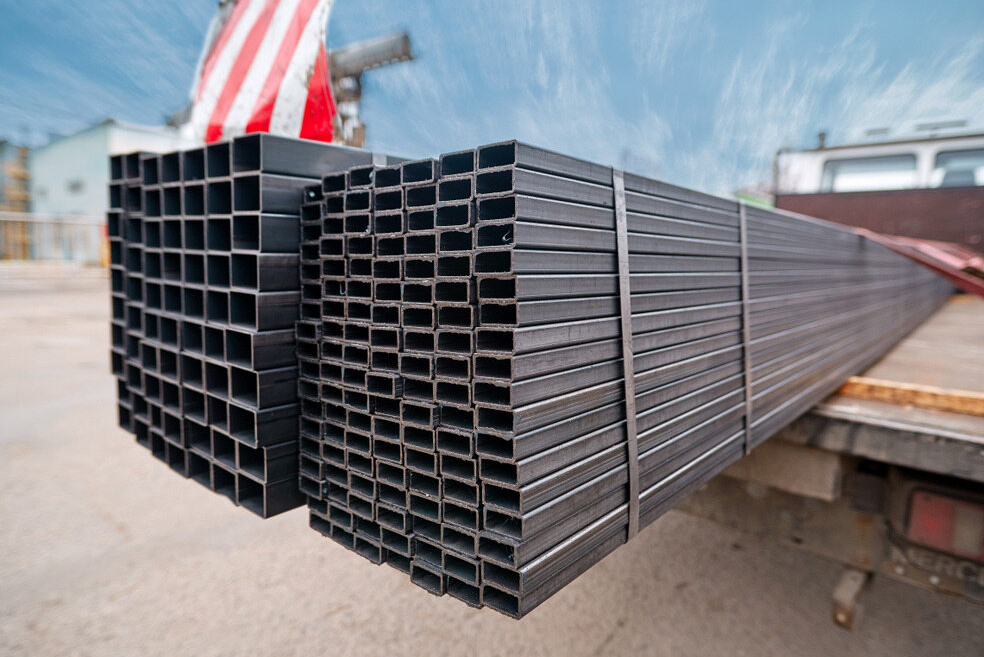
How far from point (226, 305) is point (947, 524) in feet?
8.11

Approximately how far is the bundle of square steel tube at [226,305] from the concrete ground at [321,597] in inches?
46.5

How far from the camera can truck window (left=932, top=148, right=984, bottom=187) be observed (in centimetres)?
548

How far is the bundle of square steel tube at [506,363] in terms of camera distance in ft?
3.16

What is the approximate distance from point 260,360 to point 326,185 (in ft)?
1.45

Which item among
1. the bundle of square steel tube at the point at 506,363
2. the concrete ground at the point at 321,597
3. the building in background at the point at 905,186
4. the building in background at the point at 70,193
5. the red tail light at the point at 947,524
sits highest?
the building in background at the point at 70,193

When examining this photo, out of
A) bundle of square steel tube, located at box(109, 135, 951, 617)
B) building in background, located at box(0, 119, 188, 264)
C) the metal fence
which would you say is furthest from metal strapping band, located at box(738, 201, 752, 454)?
the metal fence

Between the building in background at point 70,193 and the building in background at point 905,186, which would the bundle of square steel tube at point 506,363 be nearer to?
the building in background at point 905,186

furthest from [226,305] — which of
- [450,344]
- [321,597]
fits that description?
[321,597]

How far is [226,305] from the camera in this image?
4.70ft

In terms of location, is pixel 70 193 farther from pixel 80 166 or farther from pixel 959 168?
pixel 959 168

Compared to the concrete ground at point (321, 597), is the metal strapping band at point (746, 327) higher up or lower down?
higher up

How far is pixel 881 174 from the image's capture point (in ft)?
19.3

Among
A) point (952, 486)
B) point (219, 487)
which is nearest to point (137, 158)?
point (219, 487)

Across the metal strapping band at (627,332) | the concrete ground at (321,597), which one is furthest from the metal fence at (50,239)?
the metal strapping band at (627,332)
